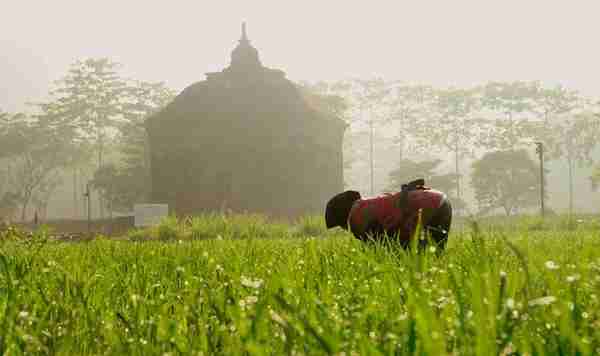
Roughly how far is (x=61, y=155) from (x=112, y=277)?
53.9 metres

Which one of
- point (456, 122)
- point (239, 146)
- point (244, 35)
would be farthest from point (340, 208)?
point (456, 122)

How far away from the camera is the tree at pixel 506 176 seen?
125 ft

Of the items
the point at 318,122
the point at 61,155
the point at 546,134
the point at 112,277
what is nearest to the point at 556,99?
the point at 546,134

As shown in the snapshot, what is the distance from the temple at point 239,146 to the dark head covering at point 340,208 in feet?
83.1

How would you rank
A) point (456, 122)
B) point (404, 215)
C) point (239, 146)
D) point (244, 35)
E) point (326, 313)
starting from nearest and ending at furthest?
point (326, 313)
point (404, 215)
point (239, 146)
point (244, 35)
point (456, 122)

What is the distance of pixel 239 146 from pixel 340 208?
1008 inches

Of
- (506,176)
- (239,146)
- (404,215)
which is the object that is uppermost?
(239,146)

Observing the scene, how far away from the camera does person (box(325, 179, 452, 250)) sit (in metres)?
4.33

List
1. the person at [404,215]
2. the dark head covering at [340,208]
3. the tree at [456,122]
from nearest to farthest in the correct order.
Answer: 1. the person at [404,215]
2. the dark head covering at [340,208]
3. the tree at [456,122]

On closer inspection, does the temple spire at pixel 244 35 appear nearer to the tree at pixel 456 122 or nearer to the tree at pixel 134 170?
the tree at pixel 134 170

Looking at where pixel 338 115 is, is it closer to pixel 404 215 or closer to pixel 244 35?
pixel 244 35

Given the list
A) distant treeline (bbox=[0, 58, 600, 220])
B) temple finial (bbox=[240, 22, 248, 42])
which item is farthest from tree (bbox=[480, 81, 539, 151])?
temple finial (bbox=[240, 22, 248, 42])

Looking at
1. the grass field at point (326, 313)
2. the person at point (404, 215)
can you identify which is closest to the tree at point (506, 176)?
the person at point (404, 215)

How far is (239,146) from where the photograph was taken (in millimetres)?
30328
